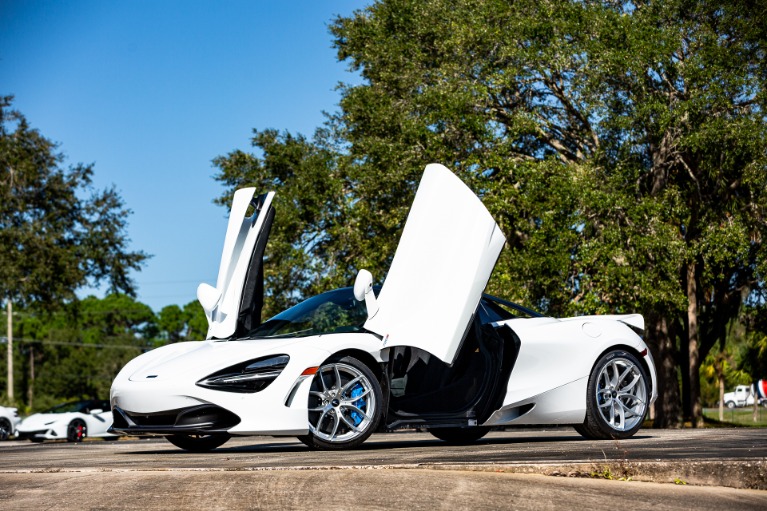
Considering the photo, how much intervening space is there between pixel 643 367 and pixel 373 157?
14525 millimetres

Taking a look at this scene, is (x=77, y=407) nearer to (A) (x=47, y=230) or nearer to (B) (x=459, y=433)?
(A) (x=47, y=230)

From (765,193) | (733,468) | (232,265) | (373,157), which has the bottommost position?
(733,468)

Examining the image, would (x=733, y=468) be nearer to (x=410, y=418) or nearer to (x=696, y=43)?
(x=410, y=418)

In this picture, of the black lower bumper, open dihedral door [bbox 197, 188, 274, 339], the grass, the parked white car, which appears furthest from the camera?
the grass

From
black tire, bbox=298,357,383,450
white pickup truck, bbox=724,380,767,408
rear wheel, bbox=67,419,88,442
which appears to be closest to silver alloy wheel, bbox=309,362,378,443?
black tire, bbox=298,357,383,450

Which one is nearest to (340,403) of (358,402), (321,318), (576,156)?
(358,402)

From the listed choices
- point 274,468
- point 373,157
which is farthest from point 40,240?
point 274,468

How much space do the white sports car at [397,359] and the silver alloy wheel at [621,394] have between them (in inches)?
0.5

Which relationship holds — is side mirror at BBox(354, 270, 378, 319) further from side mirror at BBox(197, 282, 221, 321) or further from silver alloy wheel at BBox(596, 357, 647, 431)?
silver alloy wheel at BBox(596, 357, 647, 431)

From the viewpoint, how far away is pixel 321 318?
329 inches

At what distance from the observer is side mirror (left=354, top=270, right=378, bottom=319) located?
318 inches

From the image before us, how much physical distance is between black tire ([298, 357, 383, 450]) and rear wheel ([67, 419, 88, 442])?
1774 centimetres

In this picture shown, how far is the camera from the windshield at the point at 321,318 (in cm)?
820

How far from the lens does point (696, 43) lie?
2156 cm
